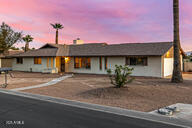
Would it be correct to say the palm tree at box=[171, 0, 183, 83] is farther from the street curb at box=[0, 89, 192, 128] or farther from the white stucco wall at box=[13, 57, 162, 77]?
the street curb at box=[0, 89, 192, 128]

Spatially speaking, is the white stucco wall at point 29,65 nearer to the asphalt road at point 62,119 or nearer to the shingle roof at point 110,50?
the shingle roof at point 110,50

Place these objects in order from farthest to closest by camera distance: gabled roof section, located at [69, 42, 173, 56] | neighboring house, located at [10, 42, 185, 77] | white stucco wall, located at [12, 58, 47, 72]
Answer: white stucco wall, located at [12, 58, 47, 72] < gabled roof section, located at [69, 42, 173, 56] < neighboring house, located at [10, 42, 185, 77]

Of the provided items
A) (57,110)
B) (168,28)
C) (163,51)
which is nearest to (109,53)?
(163,51)

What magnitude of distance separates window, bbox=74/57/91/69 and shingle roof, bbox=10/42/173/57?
899mm

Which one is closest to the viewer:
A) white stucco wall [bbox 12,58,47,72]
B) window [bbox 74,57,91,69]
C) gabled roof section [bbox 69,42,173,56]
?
gabled roof section [bbox 69,42,173,56]

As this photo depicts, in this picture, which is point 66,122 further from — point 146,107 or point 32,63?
point 32,63

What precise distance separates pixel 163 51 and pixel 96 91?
1235 cm

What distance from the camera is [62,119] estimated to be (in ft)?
21.3

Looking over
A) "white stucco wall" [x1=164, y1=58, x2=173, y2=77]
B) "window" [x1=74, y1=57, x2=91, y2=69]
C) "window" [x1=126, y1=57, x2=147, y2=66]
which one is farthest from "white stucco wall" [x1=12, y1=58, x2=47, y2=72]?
"white stucco wall" [x1=164, y1=58, x2=173, y2=77]

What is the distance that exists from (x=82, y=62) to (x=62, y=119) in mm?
20635

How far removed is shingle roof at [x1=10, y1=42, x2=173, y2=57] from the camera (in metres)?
21.6

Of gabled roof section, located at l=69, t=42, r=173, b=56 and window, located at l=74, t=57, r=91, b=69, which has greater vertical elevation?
gabled roof section, located at l=69, t=42, r=173, b=56

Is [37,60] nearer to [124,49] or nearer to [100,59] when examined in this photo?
[100,59]

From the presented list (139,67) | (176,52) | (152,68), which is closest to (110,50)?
(139,67)
